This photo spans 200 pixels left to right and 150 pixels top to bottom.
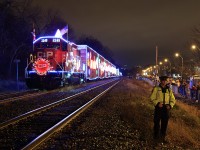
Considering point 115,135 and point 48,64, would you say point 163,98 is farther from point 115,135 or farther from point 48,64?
point 48,64

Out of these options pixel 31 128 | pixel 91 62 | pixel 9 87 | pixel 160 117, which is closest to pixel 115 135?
pixel 160 117

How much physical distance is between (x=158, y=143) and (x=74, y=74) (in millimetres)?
28128

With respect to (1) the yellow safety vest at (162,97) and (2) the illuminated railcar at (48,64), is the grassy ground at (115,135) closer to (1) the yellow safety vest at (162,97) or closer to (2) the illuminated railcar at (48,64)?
(1) the yellow safety vest at (162,97)

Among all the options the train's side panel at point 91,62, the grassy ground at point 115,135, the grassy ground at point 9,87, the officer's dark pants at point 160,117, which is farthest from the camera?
the train's side panel at point 91,62

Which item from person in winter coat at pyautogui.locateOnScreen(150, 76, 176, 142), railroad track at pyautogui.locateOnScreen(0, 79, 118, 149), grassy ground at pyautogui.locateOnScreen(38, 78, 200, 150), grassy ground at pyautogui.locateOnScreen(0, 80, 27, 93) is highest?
person in winter coat at pyautogui.locateOnScreen(150, 76, 176, 142)

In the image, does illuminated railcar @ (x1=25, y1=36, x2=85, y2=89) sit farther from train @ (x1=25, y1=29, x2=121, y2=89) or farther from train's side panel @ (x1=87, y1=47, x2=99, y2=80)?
train's side panel @ (x1=87, y1=47, x2=99, y2=80)

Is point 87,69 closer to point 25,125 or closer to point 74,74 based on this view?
point 74,74

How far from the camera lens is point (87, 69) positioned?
157 ft

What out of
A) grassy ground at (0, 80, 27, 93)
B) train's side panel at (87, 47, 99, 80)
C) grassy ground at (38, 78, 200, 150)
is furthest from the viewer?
train's side panel at (87, 47, 99, 80)

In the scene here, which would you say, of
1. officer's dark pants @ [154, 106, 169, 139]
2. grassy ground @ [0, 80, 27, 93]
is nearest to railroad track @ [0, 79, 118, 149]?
officer's dark pants @ [154, 106, 169, 139]

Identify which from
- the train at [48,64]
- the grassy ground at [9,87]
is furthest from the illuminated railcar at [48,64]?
the grassy ground at [9,87]

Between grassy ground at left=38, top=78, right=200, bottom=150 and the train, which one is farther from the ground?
the train

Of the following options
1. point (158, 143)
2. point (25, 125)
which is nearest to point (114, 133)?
point (158, 143)

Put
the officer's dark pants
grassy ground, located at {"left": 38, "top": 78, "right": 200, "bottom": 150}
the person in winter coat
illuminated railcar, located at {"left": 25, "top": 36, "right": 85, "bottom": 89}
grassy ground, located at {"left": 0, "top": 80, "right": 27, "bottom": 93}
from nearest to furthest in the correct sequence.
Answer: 1. grassy ground, located at {"left": 38, "top": 78, "right": 200, "bottom": 150}
2. the person in winter coat
3. the officer's dark pants
4. illuminated railcar, located at {"left": 25, "top": 36, "right": 85, "bottom": 89}
5. grassy ground, located at {"left": 0, "top": 80, "right": 27, "bottom": 93}
